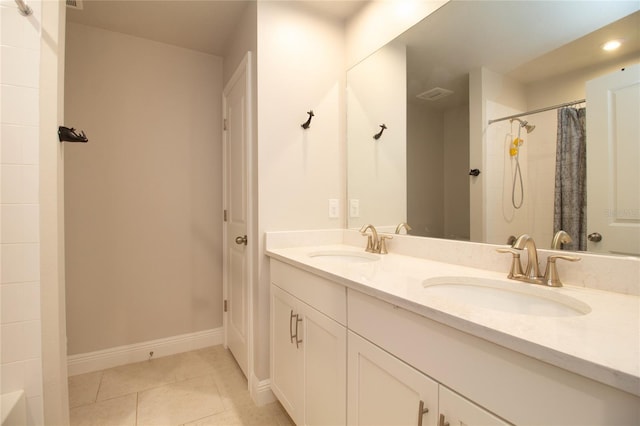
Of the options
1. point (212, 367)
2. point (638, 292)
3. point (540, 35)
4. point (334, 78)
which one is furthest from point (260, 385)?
point (540, 35)

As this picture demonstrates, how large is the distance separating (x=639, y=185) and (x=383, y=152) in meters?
1.10

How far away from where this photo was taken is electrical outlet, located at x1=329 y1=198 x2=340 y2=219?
1924mm

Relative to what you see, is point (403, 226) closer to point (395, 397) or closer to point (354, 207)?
point (354, 207)

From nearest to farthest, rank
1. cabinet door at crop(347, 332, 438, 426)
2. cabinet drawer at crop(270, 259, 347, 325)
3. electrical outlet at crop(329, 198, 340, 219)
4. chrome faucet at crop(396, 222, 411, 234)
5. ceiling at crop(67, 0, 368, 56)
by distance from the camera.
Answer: cabinet door at crop(347, 332, 438, 426), cabinet drawer at crop(270, 259, 347, 325), chrome faucet at crop(396, 222, 411, 234), ceiling at crop(67, 0, 368, 56), electrical outlet at crop(329, 198, 340, 219)

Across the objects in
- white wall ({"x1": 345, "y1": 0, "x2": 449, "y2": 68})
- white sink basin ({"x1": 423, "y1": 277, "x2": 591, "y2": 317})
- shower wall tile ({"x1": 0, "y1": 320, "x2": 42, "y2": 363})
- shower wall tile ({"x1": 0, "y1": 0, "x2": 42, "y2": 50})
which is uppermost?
white wall ({"x1": 345, "y1": 0, "x2": 449, "y2": 68})

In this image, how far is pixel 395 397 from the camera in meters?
0.82

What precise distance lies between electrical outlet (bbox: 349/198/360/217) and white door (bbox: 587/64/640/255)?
1151 mm

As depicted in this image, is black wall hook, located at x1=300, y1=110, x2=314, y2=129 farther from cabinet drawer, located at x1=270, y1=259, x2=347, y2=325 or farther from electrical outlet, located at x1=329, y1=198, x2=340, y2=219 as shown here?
cabinet drawer, located at x1=270, y1=259, x2=347, y2=325

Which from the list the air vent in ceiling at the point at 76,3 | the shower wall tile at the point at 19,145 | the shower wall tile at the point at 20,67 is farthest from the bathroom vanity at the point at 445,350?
the air vent in ceiling at the point at 76,3

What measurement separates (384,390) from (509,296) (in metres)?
0.51

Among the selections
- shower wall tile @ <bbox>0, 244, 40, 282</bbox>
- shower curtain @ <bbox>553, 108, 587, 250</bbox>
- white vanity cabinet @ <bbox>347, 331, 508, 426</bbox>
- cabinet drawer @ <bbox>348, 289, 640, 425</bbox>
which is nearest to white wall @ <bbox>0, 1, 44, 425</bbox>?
shower wall tile @ <bbox>0, 244, 40, 282</bbox>

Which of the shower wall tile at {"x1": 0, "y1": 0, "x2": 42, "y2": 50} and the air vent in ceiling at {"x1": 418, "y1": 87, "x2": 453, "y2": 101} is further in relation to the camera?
the air vent in ceiling at {"x1": 418, "y1": 87, "x2": 453, "y2": 101}

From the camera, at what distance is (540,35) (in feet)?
3.40

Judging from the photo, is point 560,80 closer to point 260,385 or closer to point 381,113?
point 381,113
